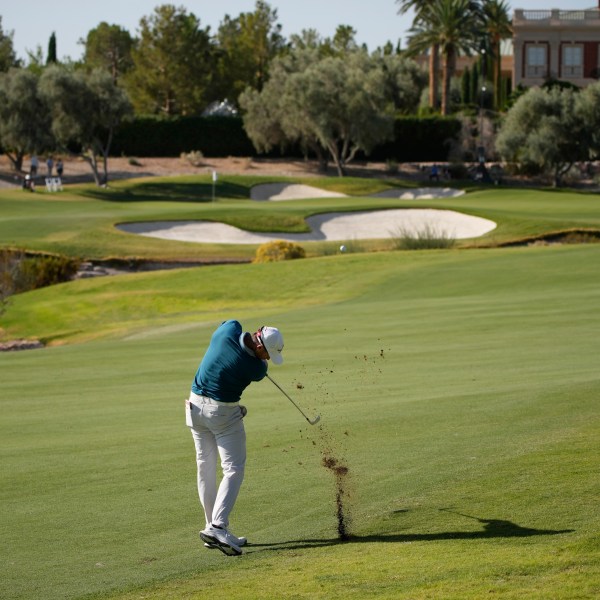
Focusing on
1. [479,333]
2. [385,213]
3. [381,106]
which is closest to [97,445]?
[479,333]

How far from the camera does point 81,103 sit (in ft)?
246

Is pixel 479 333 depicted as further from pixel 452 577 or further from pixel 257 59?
pixel 257 59

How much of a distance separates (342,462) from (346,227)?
46432 millimetres

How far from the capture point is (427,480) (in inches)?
448

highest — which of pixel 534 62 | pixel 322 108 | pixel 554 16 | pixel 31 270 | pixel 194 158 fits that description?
pixel 554 16

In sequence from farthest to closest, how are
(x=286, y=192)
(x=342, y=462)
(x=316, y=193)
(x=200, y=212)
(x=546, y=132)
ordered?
(x=546, y=132), (x=286, y=192), (x=316, y=193), (x=200, y=212), (x=342, y=462)

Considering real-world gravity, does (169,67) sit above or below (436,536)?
above

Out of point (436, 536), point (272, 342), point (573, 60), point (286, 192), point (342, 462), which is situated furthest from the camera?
point (573, 60)

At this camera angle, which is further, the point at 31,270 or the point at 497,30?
the point at 497,30

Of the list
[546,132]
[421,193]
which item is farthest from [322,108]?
[546,132]

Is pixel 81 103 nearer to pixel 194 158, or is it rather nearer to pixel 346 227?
pixel 194 158

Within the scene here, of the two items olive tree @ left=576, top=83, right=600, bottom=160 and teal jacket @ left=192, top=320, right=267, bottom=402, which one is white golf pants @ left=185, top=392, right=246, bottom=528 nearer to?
teal jacket @ left=192, top=320, right=267, bottom=402

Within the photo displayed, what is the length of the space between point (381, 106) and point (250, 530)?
8226cm

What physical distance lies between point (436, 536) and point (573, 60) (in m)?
115
